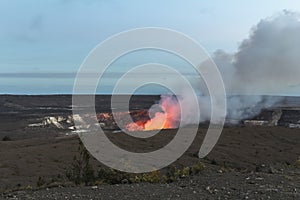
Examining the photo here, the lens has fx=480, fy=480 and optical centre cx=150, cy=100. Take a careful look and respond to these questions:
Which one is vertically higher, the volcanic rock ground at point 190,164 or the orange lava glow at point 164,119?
the orange lava glow at point 164,119

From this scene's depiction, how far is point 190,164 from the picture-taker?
27578 millimetres

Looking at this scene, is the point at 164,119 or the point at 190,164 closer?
the point at 190,164

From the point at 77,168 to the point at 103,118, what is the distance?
174 ft

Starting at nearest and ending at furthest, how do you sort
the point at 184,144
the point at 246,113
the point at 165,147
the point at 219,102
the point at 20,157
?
the point at 20,157 → the point at 165,147 → the point at 184,144 → the point at 219,102 → the point at 246,113

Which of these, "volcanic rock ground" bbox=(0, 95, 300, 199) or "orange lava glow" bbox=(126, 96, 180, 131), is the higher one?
"orange lava glow" bbox=(126, 96, 180, 131)

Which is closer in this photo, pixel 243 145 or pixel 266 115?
pixel 243 145

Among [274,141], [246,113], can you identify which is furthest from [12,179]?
[246,113]

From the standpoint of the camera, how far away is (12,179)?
76.6 feet

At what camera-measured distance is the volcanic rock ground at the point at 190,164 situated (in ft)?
36.1

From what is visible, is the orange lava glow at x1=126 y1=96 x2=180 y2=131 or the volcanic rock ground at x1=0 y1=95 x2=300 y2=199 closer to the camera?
the volcanic rock ground at x1=0 y1=95 x2=300 y2=199

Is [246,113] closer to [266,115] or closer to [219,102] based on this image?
[266,115]

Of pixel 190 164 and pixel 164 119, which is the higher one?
pixel 164 119

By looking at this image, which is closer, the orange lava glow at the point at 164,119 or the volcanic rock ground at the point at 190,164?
the volcanic rock ground at the point at 190,164

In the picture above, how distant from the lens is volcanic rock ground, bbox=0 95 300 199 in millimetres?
11016
